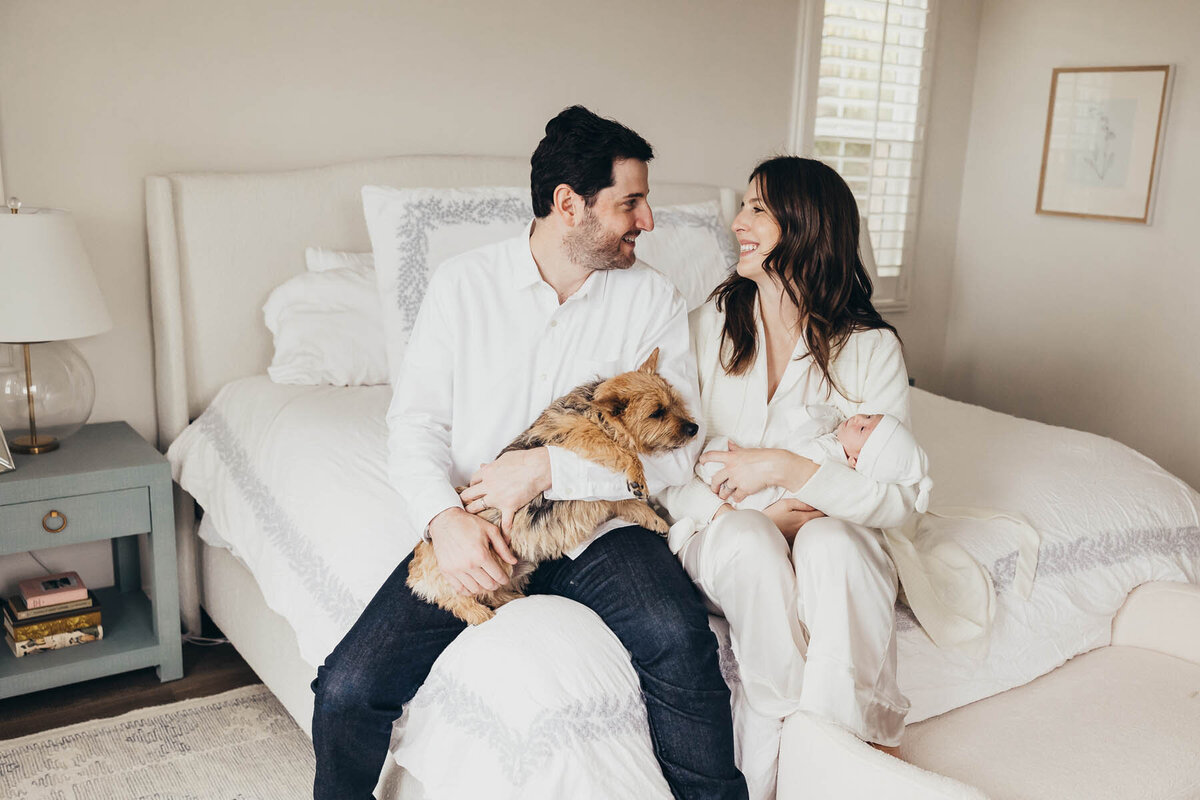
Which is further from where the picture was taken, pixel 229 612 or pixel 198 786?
pixel 229 612

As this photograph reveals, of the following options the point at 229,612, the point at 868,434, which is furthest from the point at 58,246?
the point at 868,434

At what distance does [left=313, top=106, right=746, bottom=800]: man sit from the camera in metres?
1.46

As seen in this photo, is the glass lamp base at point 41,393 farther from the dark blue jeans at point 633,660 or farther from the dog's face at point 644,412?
the dog's face at point 644,412

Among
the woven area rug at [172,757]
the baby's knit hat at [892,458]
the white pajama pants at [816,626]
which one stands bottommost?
the woven area rug at [172,757]

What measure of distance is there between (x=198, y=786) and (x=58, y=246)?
117 centimetres

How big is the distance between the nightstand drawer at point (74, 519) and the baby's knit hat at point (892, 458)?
1.58 metres


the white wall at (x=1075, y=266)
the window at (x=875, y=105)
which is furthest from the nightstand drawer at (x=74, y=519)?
the white wall at (x=1075, y=266)

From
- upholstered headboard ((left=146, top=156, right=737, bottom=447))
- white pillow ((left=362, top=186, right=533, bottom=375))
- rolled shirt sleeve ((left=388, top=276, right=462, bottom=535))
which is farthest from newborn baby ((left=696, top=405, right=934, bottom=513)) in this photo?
upholstered headboard ((left=146, top=156, right=737, bottom=447))

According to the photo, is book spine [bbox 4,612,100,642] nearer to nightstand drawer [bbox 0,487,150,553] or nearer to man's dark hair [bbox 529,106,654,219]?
nightstand drawer [bbox 0,487,150,553]

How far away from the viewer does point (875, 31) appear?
3729 mm

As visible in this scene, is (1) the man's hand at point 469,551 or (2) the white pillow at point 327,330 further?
(2) the white pillow at point 327,330

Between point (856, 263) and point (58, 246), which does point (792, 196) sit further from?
point (58, 246)

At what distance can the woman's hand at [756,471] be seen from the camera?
170 cm

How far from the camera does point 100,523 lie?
2.23 metres
